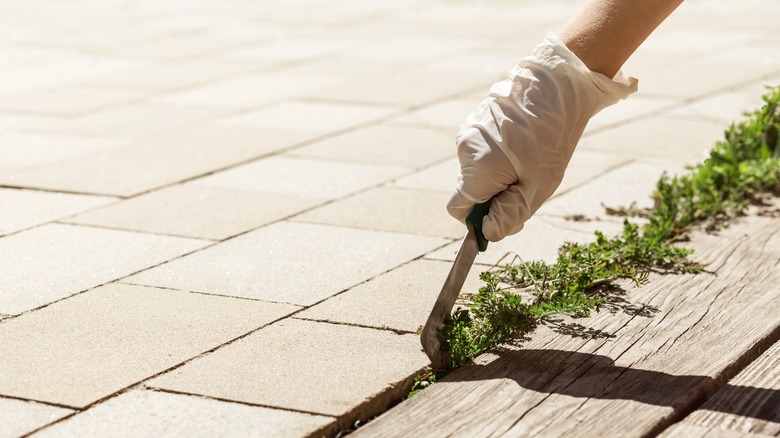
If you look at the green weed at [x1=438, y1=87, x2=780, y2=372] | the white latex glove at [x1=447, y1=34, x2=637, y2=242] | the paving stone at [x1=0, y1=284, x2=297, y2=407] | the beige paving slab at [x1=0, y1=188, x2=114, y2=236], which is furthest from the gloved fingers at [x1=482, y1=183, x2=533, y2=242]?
the beige paving slab at [x1=0, y1=188, x2=114, y2=236]

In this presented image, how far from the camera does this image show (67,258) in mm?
4422

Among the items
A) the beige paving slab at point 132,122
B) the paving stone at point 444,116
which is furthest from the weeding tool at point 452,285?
the beige paving slab at point 132,122

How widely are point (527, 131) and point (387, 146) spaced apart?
3295mm

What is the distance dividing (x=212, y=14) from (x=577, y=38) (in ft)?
30.4

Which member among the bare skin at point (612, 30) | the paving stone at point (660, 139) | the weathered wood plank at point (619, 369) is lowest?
the weathered wood plank at point (619, 369)

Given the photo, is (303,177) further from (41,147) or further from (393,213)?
(41,147)

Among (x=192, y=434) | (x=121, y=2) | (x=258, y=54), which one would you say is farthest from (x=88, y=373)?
(x=121, y=2)

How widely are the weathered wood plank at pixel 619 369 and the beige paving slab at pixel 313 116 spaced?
317cm

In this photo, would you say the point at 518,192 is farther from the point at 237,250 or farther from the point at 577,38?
the point at 237,250

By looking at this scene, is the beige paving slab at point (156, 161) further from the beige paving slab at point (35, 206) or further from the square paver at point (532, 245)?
the square paver at point (532, 245)

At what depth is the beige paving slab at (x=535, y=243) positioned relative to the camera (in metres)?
4.37

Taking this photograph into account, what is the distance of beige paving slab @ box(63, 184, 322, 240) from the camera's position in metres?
4.85

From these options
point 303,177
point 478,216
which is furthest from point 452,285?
point 303,177

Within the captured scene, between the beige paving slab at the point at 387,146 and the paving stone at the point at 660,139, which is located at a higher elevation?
the paving stone at the point at 660,139
